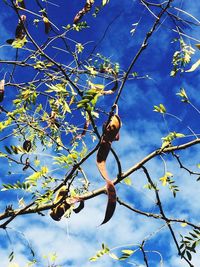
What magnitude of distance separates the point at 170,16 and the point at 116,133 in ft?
5.24

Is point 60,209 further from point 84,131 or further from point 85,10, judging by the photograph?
point 85,10

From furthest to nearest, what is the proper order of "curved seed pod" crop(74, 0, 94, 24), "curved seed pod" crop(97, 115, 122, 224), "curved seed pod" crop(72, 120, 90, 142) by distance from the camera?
"curved seed pod" crop(74, 0, 94, 24)
"curved seed pod" crop(72, 120, 90, 142)
"curved seed pod" crop(97, 115, 122, 224)

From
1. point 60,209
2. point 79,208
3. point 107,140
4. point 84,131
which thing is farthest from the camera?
point 84,131

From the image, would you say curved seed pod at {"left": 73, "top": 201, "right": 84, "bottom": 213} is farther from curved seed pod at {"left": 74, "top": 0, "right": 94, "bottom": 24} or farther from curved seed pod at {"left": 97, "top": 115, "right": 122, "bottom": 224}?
curved seed pod at {"left": 74, "top": 0, "right": 94, "bottom": 24}

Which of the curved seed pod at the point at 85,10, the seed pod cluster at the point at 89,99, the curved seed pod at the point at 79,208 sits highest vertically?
the curved seed pod at the point at 85,10

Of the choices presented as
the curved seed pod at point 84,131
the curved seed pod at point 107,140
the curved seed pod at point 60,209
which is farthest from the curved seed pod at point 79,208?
the curved seed pod at point 107,140

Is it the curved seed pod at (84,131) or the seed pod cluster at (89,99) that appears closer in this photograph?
the seed pod cluster at (89,99)

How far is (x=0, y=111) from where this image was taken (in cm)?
349

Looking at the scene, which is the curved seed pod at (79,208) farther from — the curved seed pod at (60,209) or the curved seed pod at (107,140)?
the curved seed pod at (107,140)

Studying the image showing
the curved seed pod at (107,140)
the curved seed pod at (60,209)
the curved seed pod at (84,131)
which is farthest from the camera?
the curved seed pod at (84,131)

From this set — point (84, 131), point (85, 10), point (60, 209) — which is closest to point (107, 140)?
point (60, 209)

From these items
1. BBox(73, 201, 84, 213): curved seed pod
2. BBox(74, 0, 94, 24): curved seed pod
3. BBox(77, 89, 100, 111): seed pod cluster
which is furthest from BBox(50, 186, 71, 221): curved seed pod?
BBox(74, 0, 94, 24): curved seed pod

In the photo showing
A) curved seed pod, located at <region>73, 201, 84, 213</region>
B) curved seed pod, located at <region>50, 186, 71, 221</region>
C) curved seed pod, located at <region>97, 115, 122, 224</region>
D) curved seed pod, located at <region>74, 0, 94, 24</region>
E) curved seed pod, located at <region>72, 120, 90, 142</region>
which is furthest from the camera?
curved seed pod, located at <region>74, 0, 94, 24</region>

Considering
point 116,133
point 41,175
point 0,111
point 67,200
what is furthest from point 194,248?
point 0,111
